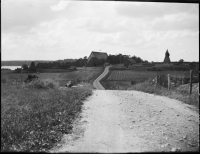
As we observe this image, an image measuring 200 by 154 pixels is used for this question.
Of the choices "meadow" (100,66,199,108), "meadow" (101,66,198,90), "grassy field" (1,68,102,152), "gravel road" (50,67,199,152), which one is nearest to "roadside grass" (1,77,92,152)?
"grassy field" (1,68,102,152)

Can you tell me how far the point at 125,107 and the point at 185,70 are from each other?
760 centimetres

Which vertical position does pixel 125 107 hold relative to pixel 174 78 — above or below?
below

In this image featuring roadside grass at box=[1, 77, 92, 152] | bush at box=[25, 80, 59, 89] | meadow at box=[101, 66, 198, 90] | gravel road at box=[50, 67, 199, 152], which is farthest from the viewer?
meadow at box=[101, 66, 198, 90]

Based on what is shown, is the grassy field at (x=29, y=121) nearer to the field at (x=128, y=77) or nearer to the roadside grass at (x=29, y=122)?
the roadside grass at (x=29, y=122)

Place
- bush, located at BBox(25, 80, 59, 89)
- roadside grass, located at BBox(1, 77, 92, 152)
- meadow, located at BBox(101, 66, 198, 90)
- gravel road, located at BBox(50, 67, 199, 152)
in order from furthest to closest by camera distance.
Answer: meadow, located at BBox(101, 66, 198, 90) < bush, located at BBox(25, 80, 59, 89) < gravel road, located at BBox(50, 67, 199, 152) < roadside grass, located at BBox(1, 77, 92, 152)

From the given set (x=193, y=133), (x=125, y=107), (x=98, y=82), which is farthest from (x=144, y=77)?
(x=193, y=133)

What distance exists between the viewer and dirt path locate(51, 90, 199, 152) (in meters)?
4.16

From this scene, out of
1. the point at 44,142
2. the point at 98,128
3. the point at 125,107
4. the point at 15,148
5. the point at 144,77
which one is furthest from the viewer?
the point at 144,77

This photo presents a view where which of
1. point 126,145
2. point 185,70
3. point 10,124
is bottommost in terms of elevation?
point 126,145

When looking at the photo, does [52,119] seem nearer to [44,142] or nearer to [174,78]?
[44,142]

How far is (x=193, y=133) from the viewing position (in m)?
4.88

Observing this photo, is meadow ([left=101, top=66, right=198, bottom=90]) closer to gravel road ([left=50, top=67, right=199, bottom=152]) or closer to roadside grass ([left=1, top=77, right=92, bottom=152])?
gravel road ([left=50, top=67, right=199, bottom=152])

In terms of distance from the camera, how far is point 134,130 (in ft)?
17.0

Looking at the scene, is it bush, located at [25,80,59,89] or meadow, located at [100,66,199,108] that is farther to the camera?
meadow, located at [100,66,199,108]
